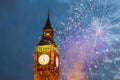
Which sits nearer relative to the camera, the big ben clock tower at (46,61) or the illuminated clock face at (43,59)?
the big ben clock tower at (46,61)

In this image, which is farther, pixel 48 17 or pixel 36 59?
pixel 48 17

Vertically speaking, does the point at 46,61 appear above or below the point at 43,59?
below

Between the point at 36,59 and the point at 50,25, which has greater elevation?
the point at 50,25

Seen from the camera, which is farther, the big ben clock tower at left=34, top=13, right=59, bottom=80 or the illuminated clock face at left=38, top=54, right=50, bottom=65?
the illuminated clock face at left=38, top=54, right=50, bottom=65

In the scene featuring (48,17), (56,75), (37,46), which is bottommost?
(56,75)

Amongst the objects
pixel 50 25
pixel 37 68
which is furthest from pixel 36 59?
pixel 50 25

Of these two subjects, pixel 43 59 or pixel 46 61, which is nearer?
pixel 46 61

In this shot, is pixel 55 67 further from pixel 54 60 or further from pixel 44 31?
pixel 44 31
